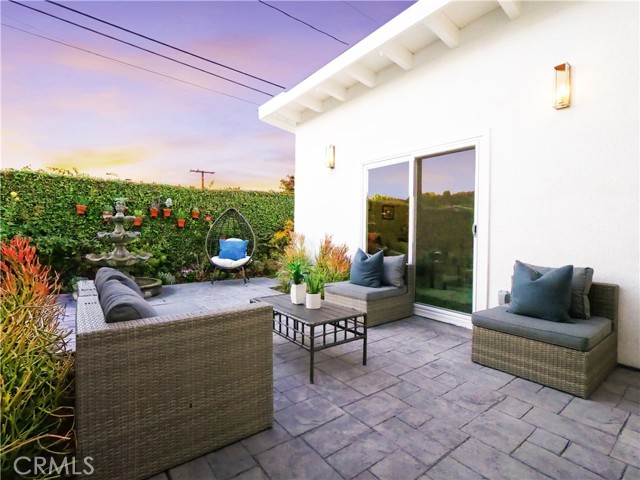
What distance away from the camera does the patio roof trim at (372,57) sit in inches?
141

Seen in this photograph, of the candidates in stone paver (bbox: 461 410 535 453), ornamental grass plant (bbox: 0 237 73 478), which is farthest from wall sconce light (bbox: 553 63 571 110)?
ornamental grass plant (bbox: 0 237 73 478)

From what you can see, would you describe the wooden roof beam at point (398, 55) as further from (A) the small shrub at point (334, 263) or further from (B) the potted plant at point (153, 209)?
(B) the potted plant at point (153, 209)

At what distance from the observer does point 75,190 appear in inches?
208

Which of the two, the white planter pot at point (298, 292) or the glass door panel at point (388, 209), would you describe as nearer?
the white planter pot at point (298, 292)

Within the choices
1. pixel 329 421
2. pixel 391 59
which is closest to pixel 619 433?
pixel 329 421

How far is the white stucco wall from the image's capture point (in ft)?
8.87

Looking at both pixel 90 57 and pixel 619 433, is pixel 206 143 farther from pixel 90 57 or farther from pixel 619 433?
pixel 619 433

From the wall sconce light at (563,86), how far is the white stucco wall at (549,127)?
56 mm

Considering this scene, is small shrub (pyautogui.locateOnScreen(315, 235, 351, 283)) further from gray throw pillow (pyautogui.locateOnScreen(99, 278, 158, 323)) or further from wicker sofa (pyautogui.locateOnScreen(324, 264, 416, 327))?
gray throw pillow (pyautogui.locateOnScreen(99, 278, 158, 323))

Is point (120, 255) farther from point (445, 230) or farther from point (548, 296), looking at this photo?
point (548, 296)

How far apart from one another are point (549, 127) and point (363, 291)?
2.51 metres

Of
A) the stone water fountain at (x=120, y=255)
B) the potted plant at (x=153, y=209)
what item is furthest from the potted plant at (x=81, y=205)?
the potted plant at (x=153, y=209)

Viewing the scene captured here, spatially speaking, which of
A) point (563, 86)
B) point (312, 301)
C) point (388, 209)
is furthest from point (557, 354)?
point (388, 209)

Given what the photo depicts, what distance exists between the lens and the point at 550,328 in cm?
235
